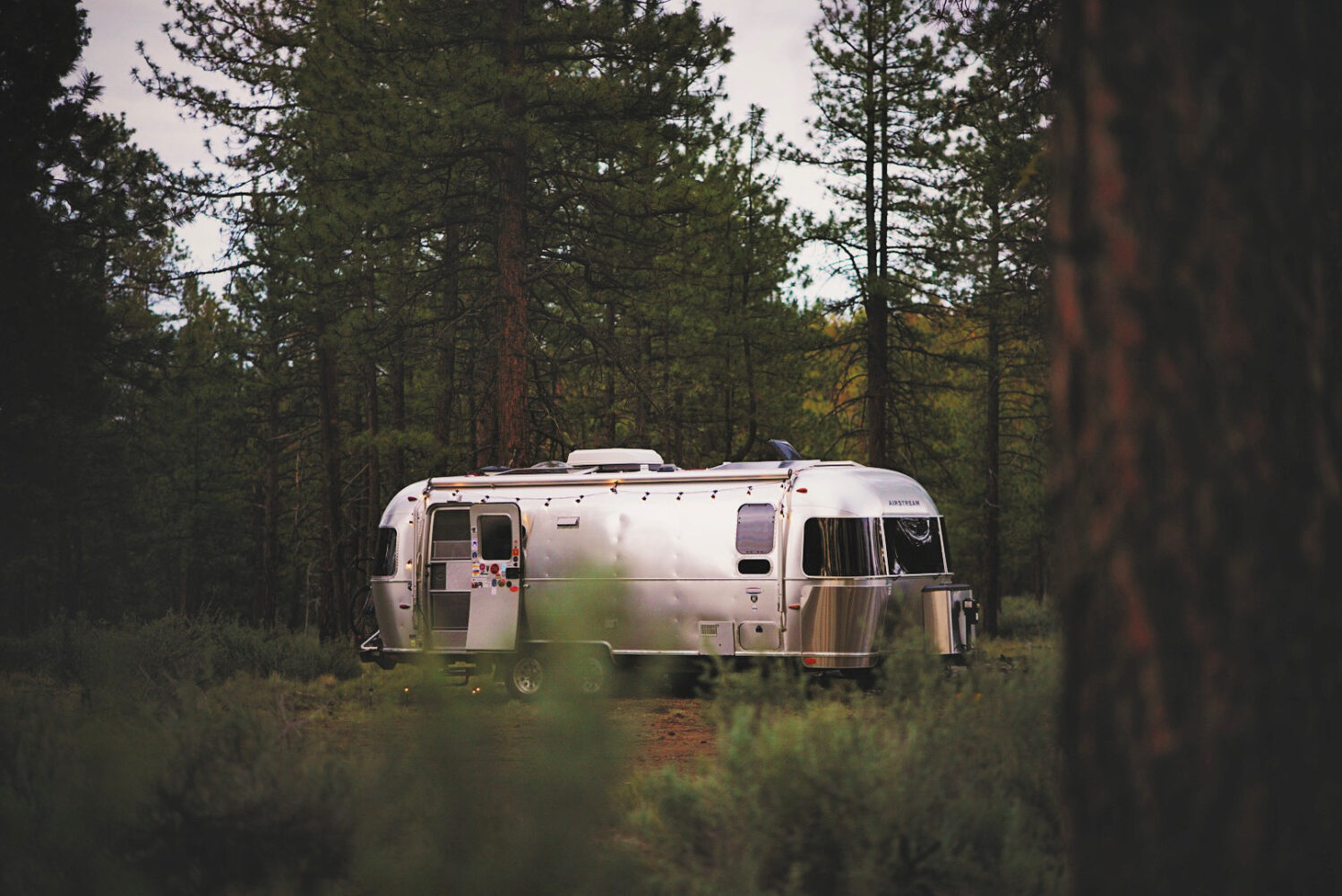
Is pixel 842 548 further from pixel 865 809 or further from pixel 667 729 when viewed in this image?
pixel 865 809

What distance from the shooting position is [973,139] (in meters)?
24.7

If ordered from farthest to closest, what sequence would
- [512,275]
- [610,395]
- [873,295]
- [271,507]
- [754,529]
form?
[271,507], [610,395], [873,295], [512,275], [754,529]

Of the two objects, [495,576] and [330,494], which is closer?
[495,576]

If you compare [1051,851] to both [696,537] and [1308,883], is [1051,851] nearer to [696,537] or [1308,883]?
[1308,883]

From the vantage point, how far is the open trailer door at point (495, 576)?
16.0 meters

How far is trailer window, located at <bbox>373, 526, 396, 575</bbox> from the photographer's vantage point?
16.8 metres

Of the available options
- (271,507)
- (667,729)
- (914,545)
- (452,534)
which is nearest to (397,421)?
(452,534)

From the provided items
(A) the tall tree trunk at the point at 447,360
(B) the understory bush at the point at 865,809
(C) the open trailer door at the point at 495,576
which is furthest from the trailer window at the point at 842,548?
(A) the tall tree trunk at the point at 447,360

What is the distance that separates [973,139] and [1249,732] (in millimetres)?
22789

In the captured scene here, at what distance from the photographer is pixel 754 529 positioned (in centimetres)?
1494

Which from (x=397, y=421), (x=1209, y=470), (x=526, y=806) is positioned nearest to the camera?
(x=1209, y=470)

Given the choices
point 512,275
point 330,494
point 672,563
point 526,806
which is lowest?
point 526,806

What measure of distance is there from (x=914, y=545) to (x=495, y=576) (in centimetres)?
490

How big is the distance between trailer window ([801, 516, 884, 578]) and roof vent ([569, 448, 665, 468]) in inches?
98.0
